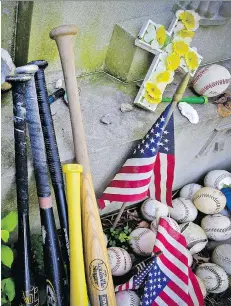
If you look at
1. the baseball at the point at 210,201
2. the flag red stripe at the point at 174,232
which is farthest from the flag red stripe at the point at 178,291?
the baseball at the point at 210,201

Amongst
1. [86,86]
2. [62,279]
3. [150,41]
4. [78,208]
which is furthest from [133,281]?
[150,41]

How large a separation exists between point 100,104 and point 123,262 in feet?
4.28

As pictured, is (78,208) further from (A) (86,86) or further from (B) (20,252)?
(A) (86,86)

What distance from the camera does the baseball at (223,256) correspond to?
398 centimetres

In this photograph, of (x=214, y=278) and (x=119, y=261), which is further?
(x=214, y=278)

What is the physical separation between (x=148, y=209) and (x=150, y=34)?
1547 mm

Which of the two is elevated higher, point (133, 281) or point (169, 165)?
point (169, 165)

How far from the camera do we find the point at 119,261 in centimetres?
361

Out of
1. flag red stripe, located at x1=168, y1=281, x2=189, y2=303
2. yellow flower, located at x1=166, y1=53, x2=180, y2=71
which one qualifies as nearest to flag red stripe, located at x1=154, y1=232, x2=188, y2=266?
flag red stripe, located at x1=168, y1=281, x2=189, y2=303

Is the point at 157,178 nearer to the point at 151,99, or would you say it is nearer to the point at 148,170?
the point at 148,170

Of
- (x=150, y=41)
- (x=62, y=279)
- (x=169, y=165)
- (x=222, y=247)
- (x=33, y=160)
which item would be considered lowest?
(x=222, y=247)

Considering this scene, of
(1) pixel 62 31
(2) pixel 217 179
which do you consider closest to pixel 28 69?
(1) pixel 62 31

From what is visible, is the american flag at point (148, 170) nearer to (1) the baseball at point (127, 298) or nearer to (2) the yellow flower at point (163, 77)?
(2) the yellow flower at point (163, 77)

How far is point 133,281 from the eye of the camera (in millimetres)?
3447
